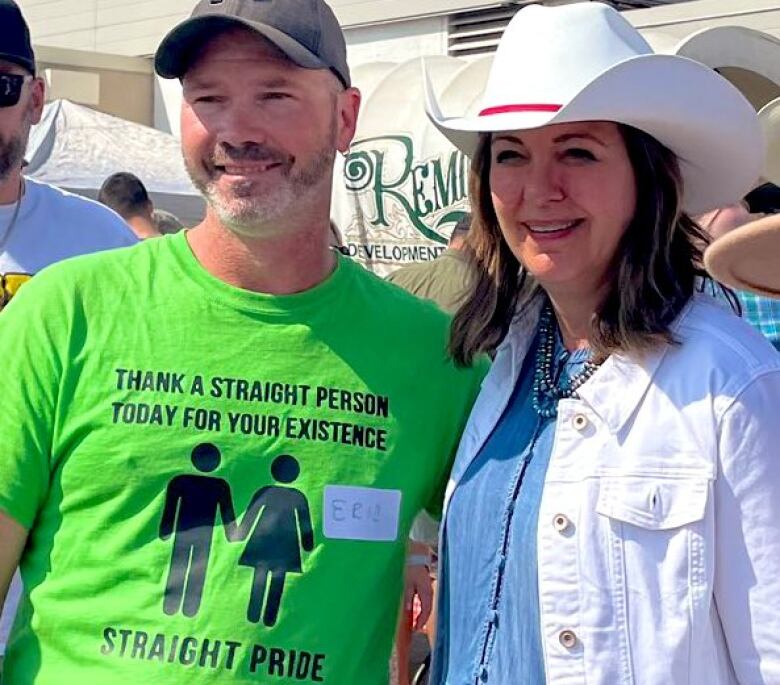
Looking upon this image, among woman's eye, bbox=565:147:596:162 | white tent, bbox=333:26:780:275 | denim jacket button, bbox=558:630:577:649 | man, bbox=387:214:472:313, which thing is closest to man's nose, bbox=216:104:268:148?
woman's eye, bbox=565:147:596:162

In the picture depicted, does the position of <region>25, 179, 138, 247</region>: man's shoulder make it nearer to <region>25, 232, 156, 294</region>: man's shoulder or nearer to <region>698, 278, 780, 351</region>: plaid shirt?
<region>25, 232, 156, 294</region>: man's shoulder

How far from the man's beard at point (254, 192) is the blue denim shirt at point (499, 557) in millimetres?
528

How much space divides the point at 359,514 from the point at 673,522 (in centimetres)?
54

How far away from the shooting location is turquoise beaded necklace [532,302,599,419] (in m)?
2.21

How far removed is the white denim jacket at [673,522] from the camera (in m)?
1.95

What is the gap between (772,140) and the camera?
2834mm

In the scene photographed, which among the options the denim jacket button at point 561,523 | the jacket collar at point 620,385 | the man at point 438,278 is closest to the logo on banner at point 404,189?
the man at point 438,278

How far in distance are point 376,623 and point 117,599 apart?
0.44 metres

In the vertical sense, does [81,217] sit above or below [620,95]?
above

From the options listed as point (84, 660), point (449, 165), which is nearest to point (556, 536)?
point (84, 660)

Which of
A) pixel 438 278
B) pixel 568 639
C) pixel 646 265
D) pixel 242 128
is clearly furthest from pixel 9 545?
pixel 438 278

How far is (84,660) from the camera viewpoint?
2105 millimetres

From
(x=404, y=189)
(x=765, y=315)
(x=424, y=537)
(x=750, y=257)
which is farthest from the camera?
(x=404, y=189)

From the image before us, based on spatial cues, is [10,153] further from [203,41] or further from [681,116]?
[681,116]
